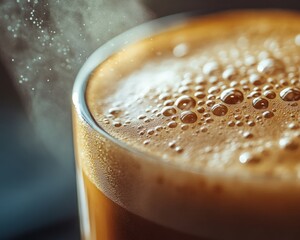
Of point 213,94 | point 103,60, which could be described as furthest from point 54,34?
point 213,94

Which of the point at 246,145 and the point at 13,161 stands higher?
the point at 13,161

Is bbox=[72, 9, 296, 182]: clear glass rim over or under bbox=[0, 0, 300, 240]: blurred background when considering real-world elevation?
under

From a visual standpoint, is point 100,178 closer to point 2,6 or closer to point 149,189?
point 149,189

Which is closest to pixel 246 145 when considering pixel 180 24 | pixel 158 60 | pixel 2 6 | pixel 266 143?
pixel 266 143

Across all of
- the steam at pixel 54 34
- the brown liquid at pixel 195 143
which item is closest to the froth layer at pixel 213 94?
the brown liquid at pixel 195 143

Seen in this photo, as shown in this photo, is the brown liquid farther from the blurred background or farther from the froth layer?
the blurred background

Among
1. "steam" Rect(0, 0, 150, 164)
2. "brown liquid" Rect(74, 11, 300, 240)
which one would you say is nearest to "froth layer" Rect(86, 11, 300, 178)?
"brown liquid" Rect(74, 11, 300, 240)

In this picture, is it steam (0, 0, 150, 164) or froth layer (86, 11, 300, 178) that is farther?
steam (0, 0, 150, 164)
